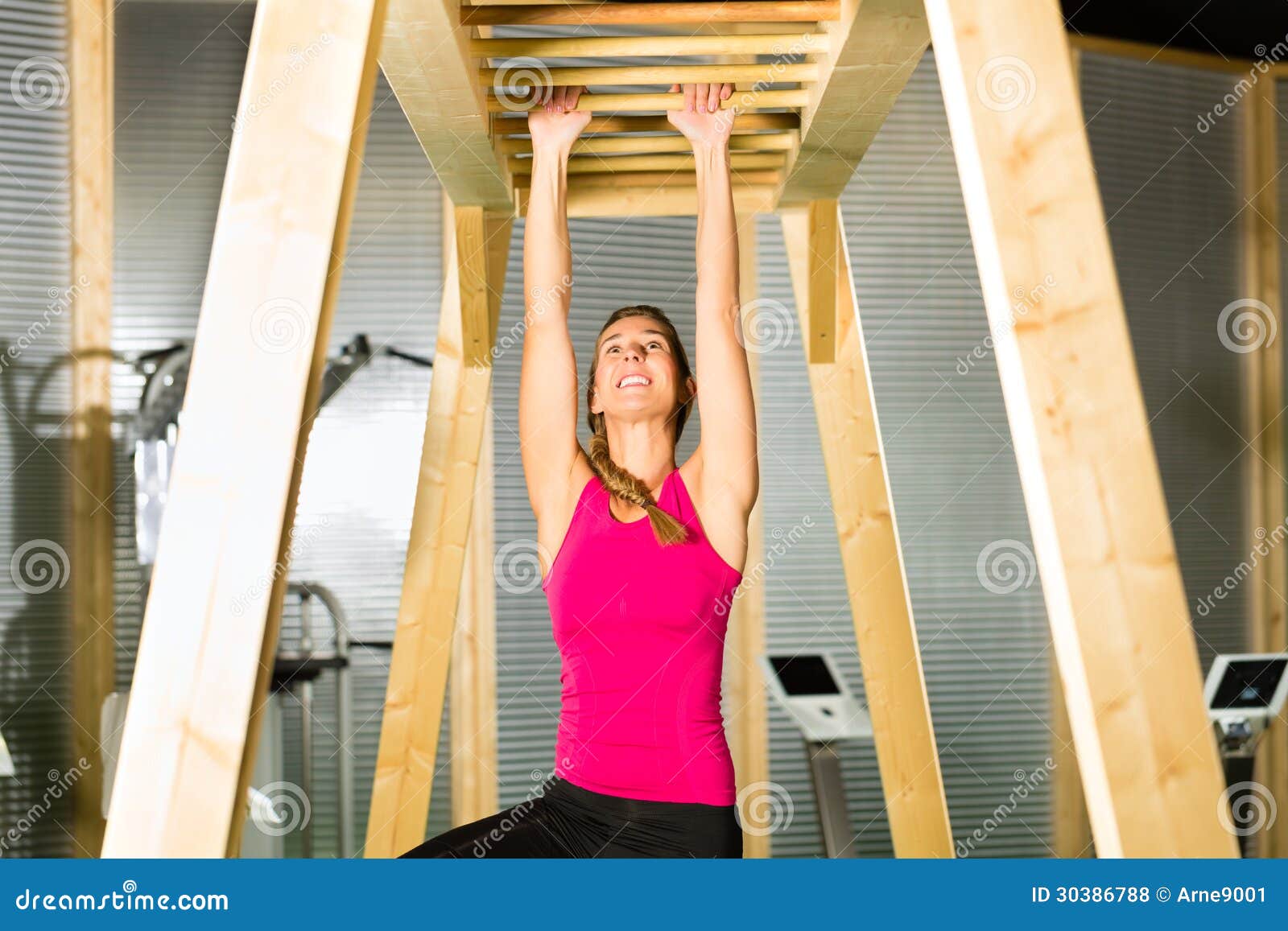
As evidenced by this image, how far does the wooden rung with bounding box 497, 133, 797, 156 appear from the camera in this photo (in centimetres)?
188

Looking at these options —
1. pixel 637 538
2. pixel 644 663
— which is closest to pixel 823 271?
pixel 637 538

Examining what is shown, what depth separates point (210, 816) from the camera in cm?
82

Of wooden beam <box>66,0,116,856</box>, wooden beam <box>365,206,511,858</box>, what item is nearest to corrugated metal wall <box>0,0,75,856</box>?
wooden beam <box>66,0,116,856</box>

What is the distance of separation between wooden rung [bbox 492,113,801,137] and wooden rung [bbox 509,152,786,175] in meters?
0.15

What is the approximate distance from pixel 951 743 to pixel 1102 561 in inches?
118

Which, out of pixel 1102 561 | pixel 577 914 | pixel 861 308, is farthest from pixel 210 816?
pixel 861 308

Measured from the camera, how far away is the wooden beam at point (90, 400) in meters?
2.94

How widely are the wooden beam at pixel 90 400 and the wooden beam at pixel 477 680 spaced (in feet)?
3.05

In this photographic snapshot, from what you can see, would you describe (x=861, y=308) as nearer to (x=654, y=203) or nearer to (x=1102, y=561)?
(x=654, y=203)

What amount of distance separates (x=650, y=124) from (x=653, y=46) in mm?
222

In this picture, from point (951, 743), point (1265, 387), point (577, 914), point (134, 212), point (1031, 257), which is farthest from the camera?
point (1265, 387)

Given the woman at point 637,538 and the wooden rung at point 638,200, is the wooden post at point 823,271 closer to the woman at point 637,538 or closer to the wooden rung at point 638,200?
the wooden rung at point 638,200

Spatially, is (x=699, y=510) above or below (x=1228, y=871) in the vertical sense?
above

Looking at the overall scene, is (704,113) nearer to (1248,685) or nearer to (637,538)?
(637,538)
